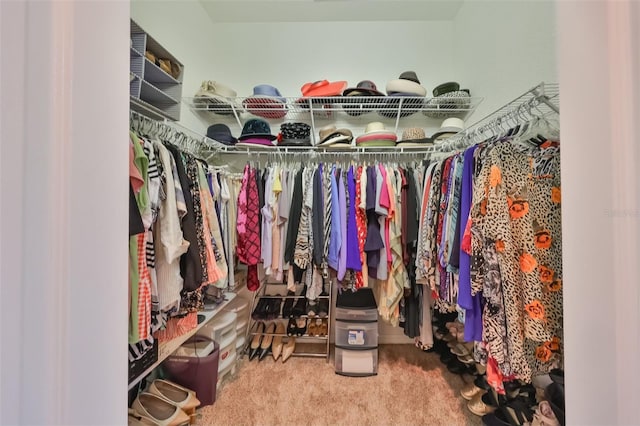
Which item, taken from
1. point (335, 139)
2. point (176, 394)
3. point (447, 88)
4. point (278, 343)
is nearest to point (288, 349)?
point (278, 343)

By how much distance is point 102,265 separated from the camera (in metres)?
0.38

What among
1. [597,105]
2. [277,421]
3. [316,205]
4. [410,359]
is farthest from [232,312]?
[597,105]

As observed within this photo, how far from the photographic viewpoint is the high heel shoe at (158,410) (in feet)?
3.59

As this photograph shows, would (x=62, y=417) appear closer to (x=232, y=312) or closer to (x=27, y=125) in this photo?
(x=27, y=125)

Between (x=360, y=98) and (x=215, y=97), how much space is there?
Result: 41.0 inches

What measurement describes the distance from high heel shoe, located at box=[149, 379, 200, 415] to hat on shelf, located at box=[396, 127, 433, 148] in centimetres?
196

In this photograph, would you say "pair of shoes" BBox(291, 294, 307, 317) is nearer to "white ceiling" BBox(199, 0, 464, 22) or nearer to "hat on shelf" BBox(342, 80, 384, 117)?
"hat on shelf" BBox(342, 80, 384, 117)

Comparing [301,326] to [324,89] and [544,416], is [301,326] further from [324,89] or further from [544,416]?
[324,89]

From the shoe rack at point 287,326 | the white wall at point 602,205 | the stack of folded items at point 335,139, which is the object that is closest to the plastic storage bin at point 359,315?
the shoe rack at point 287,326

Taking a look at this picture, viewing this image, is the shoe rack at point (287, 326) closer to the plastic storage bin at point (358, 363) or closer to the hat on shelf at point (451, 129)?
the plastic storage bin at point (358, 363)

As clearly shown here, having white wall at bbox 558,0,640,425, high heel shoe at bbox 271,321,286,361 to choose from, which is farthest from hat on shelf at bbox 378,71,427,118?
high heel shoe at bbox 271,321,286,361

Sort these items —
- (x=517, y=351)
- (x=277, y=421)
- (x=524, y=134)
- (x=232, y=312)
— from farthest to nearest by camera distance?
(x=232, y=312)
(x=277, y=421)
(x=524, y=134)
(x=517, y=351)

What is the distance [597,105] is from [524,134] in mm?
723

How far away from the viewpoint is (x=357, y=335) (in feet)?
5.36
